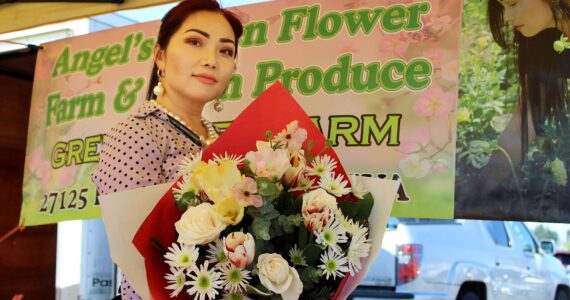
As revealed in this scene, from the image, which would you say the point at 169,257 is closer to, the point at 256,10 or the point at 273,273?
the point at 273,273

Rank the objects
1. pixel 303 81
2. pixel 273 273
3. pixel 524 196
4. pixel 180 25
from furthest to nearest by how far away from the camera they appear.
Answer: pixel 303 81, pixel 524 196, pixel 180 25, pixel 273 273

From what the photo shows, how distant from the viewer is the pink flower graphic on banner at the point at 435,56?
2.55 meters

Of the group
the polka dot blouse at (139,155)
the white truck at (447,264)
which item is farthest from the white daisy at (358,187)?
the white truck at (447,264)

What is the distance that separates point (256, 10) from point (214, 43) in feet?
3.95

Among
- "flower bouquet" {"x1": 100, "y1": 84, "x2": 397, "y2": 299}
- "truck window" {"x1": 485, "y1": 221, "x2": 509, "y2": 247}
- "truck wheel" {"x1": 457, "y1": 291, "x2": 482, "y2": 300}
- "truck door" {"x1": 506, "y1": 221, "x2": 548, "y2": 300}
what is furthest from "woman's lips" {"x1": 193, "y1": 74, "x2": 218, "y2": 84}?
"truck door" {"x1": 506, "y1": 221, "x2": 548, "y2": 300}

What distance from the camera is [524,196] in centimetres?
239

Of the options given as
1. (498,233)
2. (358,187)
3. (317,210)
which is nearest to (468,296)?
(498,233)

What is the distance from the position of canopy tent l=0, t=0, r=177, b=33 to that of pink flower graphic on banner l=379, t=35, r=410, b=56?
923mm

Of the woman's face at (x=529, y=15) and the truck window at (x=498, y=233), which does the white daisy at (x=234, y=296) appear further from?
the truck window at (x=498, y=233)

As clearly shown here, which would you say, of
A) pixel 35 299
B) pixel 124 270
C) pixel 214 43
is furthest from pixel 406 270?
pixel 124 270

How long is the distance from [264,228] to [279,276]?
3.1 inches

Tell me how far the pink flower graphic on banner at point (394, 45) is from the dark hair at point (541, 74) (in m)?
0.35

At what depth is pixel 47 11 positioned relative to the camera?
Answer: 127 inches

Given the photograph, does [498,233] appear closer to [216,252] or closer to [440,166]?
[440,166]
